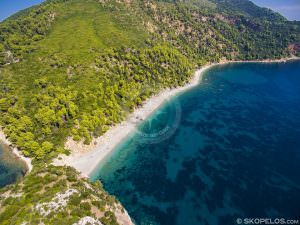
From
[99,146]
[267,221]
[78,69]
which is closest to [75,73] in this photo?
[78,69]

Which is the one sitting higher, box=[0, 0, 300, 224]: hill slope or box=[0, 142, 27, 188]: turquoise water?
box=[0, 0, 300, 224]: hill slope

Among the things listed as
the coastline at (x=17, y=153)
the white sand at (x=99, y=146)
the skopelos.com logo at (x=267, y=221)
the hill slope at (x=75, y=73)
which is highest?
the hill slope at (x=75, y=73)

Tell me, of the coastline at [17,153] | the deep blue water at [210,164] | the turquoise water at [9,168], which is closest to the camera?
the deep blue water at [210,164]

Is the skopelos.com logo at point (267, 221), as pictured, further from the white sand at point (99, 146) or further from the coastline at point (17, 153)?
the coastline at point (17, 153)

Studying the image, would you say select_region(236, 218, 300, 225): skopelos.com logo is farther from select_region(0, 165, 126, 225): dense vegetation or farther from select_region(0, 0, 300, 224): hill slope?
select_region(0, 0, 300, 224): hill slope

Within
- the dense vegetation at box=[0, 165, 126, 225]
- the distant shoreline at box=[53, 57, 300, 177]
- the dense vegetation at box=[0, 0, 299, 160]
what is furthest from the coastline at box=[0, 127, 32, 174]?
the dense vegetation at box=[0, 165, 126, 225]

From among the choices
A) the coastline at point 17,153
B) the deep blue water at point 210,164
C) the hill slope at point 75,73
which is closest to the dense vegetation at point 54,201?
the hill slope at point 75,73
